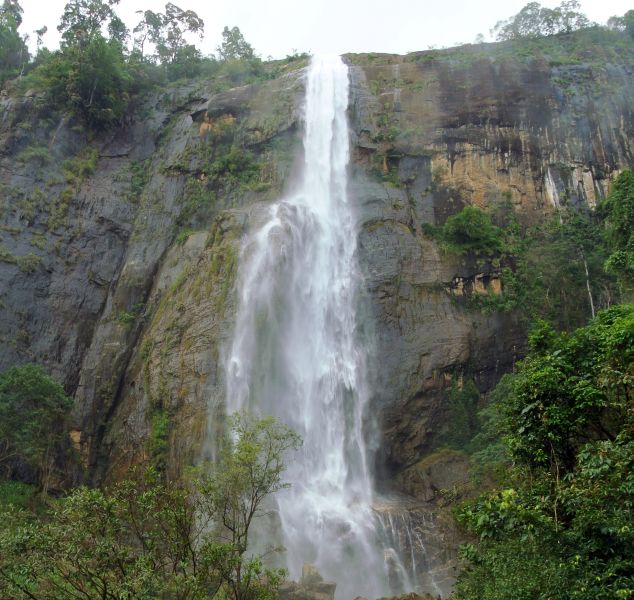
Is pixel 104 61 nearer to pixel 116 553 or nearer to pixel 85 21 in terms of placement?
pixel 85 21

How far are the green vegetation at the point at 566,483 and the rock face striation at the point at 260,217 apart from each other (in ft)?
27.4

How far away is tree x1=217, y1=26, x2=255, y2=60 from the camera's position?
47281 millimetres

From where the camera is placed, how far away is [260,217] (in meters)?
26.3

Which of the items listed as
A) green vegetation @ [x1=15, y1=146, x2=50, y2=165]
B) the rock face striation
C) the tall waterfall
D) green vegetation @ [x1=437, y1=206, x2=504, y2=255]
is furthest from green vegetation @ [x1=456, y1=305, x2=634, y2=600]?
green vegetation @ [x1=15, y1=146, x2=50, y2=165]

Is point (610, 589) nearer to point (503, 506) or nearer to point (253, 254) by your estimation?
point (503, 506)

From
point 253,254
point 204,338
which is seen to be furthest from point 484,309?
point 204,338

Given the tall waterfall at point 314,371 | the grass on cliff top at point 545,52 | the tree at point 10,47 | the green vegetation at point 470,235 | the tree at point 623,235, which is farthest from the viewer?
the tree at point 10,47

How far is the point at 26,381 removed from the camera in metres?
20.7

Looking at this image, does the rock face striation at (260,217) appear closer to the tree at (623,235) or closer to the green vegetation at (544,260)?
the green vegetation at (544,260)

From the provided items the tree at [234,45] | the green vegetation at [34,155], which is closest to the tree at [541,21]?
the tree at [234,45]

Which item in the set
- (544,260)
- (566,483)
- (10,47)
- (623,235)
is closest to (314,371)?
(544,260)

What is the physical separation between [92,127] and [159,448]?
67.2 ft

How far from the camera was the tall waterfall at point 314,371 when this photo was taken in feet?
60.3

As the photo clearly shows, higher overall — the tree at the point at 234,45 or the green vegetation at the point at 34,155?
the tree at the point at 234,45
